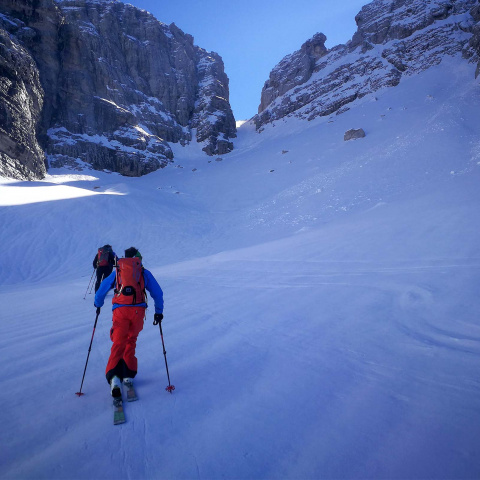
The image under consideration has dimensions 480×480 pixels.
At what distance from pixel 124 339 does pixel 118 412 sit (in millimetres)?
714

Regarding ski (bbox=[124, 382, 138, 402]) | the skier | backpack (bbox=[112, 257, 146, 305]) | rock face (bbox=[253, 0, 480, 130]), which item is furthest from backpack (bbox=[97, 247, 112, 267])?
rock face (bbox=[253, 0, 480, 130])

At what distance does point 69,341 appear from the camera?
13.1 feet

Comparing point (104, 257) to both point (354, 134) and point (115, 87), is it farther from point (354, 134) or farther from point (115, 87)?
point (115, 87)

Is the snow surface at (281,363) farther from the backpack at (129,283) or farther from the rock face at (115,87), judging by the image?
the rock face at (115,87)

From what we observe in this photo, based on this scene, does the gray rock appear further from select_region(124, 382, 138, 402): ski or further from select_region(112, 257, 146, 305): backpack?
select_region(124, 382, 138, 402): ski

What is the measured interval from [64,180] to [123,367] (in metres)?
37.3

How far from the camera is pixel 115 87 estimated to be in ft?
160

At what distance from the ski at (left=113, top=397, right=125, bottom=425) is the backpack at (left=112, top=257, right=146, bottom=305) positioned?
905 mm

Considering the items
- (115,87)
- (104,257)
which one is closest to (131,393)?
(104,257)

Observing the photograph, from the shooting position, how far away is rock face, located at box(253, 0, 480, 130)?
43312 millimetres

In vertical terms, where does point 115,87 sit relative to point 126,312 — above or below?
above

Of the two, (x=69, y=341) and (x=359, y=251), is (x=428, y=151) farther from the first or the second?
(x=69, y=341)

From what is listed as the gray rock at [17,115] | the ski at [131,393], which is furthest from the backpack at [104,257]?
the gray rock at [17,115]

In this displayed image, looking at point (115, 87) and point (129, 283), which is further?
point (115, 87)
